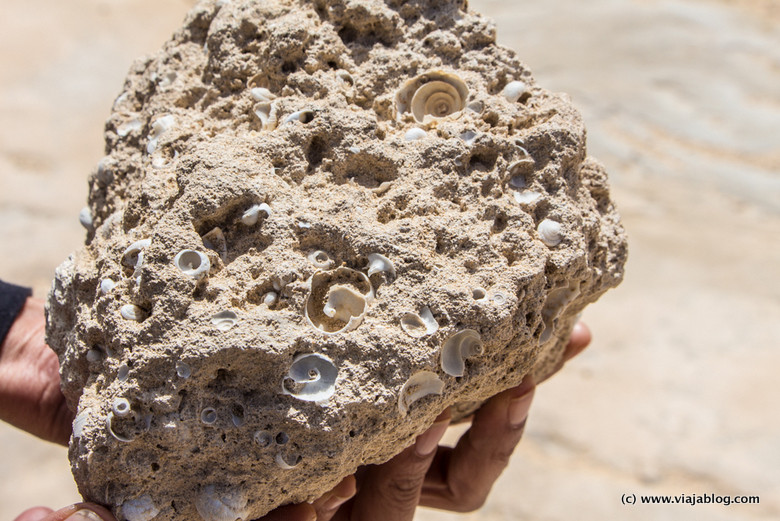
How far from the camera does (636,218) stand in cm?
404

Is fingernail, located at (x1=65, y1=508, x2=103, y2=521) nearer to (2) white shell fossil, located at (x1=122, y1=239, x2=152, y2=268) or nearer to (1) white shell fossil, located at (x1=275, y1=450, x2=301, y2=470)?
(1) white shell fossil, located at (x1=275, y1=450, x2=301, y2=470)

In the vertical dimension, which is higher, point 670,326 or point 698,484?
point 670,326

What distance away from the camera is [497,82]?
159 centimetres

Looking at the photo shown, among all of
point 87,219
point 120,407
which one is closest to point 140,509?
point 120,407

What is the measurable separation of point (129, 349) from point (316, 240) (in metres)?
0.39

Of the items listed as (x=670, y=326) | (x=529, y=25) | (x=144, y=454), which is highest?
(x=529, y=25)

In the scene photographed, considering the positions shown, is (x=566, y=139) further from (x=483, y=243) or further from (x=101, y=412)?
(x=101, y=412)

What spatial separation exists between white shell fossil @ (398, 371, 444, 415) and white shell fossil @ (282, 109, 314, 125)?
55 cm

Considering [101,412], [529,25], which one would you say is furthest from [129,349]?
[529,25]

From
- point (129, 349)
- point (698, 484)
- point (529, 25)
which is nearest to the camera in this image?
point (129, 349)

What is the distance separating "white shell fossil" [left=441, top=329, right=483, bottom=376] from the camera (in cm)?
137

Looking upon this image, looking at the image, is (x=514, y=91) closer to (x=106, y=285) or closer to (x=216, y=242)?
(x=216, y=242)

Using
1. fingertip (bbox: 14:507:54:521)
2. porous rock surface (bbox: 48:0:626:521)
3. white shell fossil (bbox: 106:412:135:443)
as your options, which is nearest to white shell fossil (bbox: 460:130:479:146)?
porous rock surface (bbox: 48:0:626:521)

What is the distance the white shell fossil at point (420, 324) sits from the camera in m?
1.33
